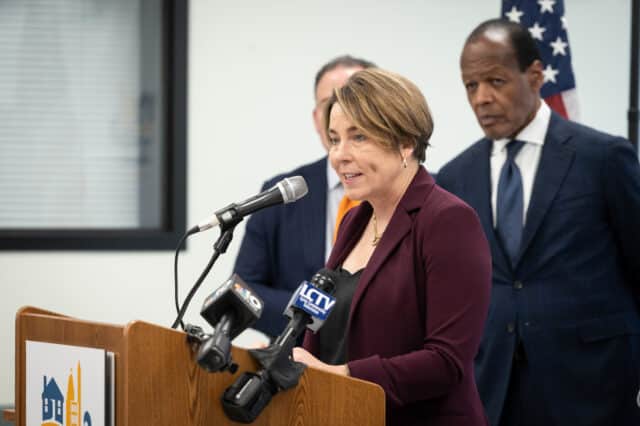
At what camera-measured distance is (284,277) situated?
10.0 ft

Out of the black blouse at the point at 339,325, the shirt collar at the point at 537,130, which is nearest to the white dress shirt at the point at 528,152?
the shirt collar at the point at 537,130

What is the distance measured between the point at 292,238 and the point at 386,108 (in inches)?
44.6

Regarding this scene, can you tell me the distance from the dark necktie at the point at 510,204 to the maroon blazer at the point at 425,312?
78cm

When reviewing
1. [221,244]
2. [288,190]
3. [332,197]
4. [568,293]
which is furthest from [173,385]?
[332,197]

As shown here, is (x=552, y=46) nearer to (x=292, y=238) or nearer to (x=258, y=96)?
(x=292, y=238)

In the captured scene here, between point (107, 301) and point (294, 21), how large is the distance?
175 centimetres

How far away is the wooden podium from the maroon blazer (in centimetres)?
9

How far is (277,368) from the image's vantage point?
1.66m

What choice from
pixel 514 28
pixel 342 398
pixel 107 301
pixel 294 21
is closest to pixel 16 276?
pixel 107 301

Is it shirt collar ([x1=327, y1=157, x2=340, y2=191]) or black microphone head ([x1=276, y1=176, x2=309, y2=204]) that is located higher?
black microphone head ([x1=276, y1=176, x2=309, y2=204])

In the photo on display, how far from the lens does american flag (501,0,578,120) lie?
3.82 m

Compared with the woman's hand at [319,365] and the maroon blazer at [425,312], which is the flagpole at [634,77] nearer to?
the maroon blazer at [425,312]

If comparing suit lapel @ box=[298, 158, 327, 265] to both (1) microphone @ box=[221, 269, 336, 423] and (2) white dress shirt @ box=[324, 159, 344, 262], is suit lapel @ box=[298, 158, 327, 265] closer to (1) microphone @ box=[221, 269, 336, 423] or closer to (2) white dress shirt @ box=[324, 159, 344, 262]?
(2) white dress shirt @ box=[324, 159, 344, 262]

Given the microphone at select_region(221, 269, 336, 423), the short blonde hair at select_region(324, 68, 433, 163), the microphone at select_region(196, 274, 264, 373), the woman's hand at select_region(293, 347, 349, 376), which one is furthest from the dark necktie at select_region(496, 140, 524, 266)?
the microphone at select_region(196, 274, 264, 373)
